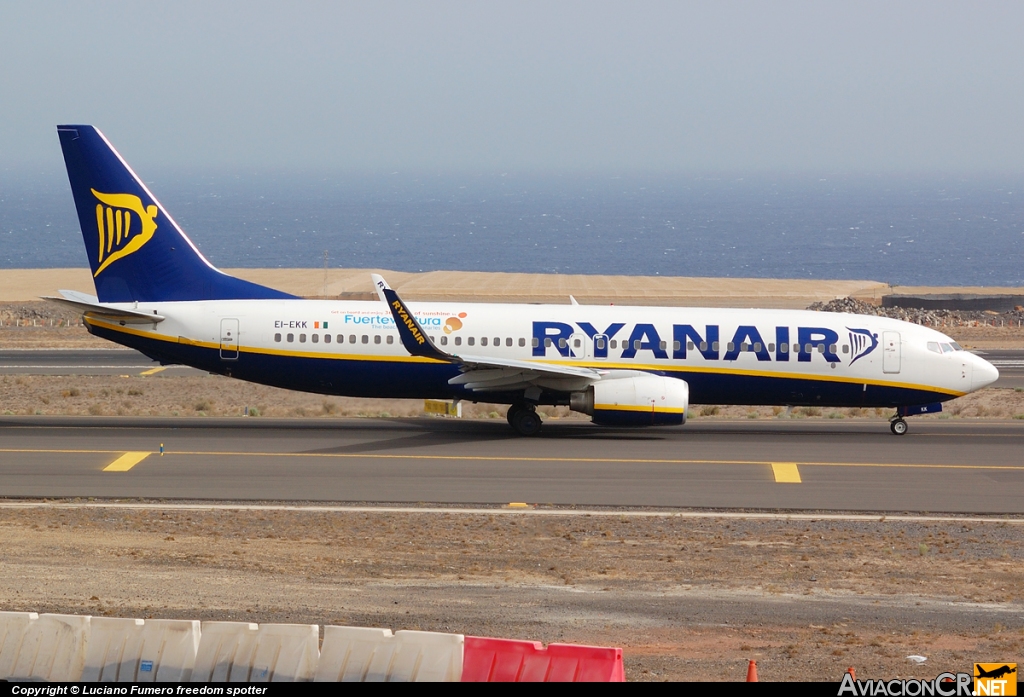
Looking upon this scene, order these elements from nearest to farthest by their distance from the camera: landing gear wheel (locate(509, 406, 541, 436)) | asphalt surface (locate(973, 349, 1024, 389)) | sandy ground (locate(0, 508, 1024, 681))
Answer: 1. sandy ground (locate(0, 508, 1024, 681))
2. landing gear wheel (locate(509, 406, 541, 436))
3. asphalt surface (locate(973, 349, 1024, 389))

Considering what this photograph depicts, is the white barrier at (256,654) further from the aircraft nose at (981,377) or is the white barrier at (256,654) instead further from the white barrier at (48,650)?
the aircraft nose at (981,377)

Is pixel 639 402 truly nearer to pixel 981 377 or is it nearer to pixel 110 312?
pixel 981 377

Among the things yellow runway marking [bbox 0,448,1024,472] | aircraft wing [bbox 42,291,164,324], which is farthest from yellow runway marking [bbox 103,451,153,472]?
aircraft wing [bbox 42,291,164,324]

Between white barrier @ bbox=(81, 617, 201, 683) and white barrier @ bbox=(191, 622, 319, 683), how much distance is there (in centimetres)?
15

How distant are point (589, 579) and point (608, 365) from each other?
46.4 feet

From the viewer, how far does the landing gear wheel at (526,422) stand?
32219 mm

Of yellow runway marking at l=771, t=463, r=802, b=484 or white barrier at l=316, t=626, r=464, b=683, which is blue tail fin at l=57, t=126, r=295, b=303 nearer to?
yellow runway marking at l=771, t=463, r=802, b=484

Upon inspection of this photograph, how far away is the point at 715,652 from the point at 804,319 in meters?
20.0

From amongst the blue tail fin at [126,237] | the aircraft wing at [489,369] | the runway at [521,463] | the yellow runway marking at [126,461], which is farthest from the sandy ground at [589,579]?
the blue tail fin at [126,237]

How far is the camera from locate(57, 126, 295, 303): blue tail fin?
32500 millimetres

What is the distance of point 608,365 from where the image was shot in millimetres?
31938

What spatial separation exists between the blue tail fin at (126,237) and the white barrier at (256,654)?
73.3 feet

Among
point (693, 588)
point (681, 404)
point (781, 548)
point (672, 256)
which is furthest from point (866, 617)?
point (672, 256)

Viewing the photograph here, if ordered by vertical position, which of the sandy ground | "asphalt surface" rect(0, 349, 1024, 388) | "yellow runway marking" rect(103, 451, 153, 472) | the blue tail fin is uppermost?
the blue tail fin
